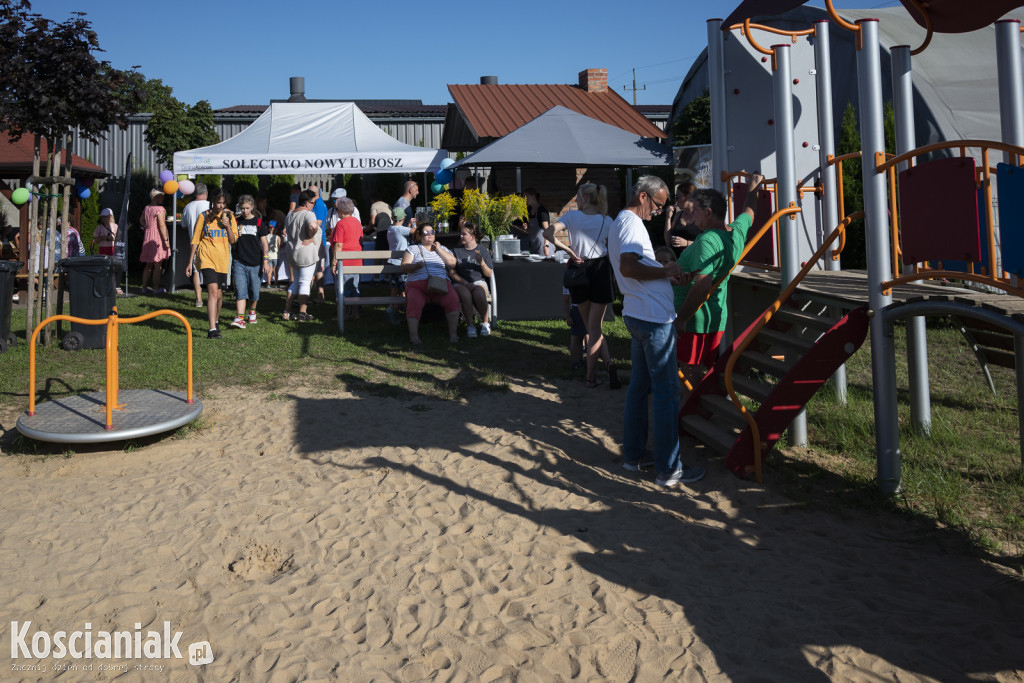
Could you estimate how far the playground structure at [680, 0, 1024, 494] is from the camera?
461 cm

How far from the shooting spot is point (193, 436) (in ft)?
22.3

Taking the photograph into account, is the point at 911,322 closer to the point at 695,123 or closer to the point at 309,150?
the point at 309,150

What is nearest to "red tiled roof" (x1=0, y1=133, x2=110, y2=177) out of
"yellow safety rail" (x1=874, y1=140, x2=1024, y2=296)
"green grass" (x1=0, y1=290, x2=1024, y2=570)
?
"green grass" (x1=0, y1=290, x2=1024, y2=570)

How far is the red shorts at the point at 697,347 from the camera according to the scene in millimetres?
6855

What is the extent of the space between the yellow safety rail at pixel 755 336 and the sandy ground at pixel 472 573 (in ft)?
0.84

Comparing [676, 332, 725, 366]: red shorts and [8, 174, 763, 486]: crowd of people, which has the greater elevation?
[8, 174, 763, 486]: crowd of people

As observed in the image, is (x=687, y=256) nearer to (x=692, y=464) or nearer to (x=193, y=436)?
(x=692, y=464)

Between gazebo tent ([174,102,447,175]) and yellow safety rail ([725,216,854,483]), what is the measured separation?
10.6 m

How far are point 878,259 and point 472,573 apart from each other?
3.06m

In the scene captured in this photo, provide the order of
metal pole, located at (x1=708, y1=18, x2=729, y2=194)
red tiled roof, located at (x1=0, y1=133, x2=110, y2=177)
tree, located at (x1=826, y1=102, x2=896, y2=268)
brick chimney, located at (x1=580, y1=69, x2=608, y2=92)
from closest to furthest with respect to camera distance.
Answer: metal pole, located at (x1=708, y1=18, x2=729, y2=194), tree, located at (x1=826, y1=102, x2=896, y2=268), red tiled roof, located at (x1=0, y1=133, x2=110, y2=177), brick chimney, located at (x1=580, y1=69, x2=608, y2=92)

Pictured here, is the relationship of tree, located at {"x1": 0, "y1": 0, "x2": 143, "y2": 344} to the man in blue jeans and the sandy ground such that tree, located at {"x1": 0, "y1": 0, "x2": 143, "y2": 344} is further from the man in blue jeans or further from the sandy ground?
the man in blue jeans

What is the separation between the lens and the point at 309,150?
52.7ft

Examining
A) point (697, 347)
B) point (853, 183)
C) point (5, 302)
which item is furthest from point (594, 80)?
point (697, 347)

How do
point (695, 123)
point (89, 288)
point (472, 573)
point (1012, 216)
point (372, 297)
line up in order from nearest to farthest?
point (1012, 216) < point (472, 573) < point (89, 288) < point (372, 297) < point (695, 123)
